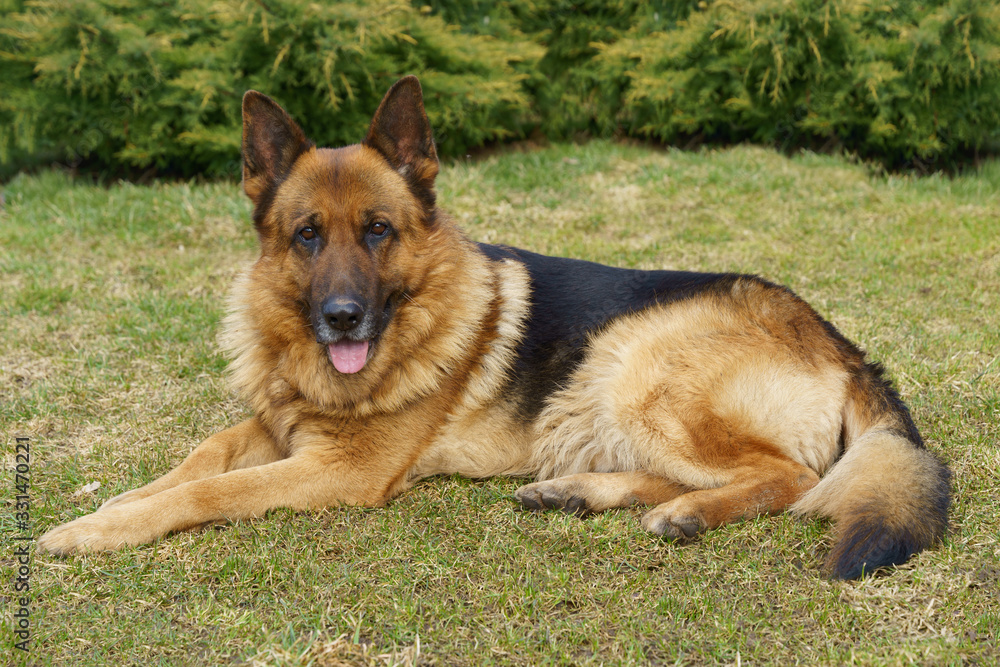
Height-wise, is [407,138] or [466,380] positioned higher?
[407,138]

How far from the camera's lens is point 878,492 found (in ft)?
9.70

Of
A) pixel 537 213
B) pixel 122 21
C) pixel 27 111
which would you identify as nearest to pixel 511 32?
pixel 537 213

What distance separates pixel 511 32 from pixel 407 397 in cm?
724

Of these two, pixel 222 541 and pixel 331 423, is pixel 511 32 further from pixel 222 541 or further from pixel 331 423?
pixel 222 541

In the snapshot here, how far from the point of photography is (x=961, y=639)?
2.62 m

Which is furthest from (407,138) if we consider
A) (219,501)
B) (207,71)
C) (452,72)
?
(452,72)

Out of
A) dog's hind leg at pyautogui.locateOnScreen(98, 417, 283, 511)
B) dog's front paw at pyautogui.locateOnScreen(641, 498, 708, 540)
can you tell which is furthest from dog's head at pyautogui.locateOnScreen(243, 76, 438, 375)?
dog's front paw at pyautogui.locateOnScreen(641, 498, 708, 540)

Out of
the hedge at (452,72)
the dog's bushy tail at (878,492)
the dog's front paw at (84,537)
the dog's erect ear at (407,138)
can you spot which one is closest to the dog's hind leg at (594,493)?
the dog's bushy tail at (878,492)

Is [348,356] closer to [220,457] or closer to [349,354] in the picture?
[349,354]

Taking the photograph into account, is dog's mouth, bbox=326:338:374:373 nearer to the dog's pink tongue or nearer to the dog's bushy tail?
the dog's pink tongue

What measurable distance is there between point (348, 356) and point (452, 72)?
6.23 meters

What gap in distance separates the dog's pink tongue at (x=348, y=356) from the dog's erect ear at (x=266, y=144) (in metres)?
0.84

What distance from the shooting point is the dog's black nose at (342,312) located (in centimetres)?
330

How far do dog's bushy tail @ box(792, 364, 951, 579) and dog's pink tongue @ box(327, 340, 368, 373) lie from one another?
2.01 meters
